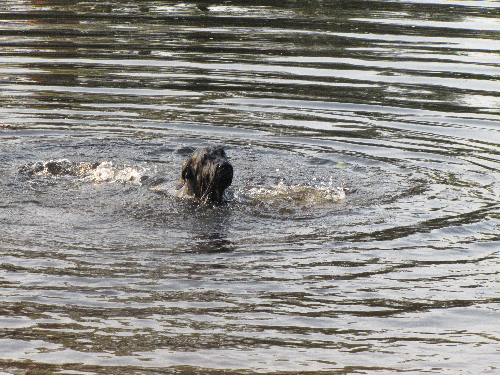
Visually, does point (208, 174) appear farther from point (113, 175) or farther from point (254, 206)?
point (113, 175)

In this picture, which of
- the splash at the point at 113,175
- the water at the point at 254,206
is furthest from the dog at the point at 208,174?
the splash at the point at 113,175

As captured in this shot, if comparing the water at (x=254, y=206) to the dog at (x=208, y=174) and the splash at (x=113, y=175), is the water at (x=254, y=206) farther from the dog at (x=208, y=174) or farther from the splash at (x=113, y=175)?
the dog at (x=208, y=174)

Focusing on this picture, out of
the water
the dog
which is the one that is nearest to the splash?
the water

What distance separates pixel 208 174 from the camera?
7.98 metres

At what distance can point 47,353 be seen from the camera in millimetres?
5074

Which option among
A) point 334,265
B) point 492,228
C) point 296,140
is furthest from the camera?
point 296,140

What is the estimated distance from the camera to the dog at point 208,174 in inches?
312

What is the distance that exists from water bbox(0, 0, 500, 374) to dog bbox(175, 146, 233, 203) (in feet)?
0.61

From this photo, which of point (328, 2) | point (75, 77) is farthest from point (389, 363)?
point (328, 2)

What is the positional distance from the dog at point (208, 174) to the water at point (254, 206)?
187mm

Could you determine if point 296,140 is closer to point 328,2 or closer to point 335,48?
point 335,48

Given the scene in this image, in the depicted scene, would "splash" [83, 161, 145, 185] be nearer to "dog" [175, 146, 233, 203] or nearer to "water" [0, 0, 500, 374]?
"water" [0, 0, 500, 374]

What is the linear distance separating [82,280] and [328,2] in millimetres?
17474

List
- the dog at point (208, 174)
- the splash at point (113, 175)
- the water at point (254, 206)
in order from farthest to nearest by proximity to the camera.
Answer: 1. the splash at point (113, 175)
2. the dog at point (208, 174)
3. the water at point (254, 206)
